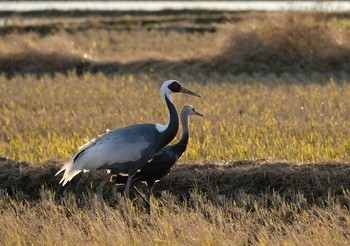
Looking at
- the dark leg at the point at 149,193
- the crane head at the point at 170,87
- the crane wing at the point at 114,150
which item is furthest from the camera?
the crane head at the point at 170,87

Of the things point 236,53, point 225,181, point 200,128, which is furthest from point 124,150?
point 236,53

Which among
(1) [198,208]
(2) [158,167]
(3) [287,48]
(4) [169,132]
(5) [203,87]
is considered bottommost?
(5) [203,87]

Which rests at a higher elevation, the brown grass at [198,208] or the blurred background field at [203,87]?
the brown grass at [198,208]

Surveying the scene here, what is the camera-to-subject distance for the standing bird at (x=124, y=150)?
781cm

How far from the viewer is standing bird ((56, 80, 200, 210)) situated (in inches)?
307

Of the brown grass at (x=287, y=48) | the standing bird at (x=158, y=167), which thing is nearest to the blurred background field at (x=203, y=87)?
the brown grass at (x=287, y=48)

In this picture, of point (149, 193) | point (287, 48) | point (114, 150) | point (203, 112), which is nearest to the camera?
point (114, 150)

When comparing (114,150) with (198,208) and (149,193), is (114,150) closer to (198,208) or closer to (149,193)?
(149,193)

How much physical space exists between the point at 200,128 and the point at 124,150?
403 centimetres

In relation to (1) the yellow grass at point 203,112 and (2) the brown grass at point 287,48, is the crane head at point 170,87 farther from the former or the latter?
(2) the brown grass at point 287,48

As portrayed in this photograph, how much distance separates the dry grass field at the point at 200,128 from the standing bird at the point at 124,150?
1.19 feet

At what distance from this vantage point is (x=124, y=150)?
7.88 meters

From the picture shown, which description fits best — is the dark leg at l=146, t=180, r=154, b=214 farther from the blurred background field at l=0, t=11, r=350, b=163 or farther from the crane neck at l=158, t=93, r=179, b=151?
the blurred background field at l=0, t=11, r=350, b=163

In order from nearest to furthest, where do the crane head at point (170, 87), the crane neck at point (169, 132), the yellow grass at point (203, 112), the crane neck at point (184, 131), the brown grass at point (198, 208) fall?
the brown grass at point (198, 208), the crane neck at point (169, 132), the crane head at point (170, 87), the crane neck at point (184, 131), the yellow grass at point (203, 112)
